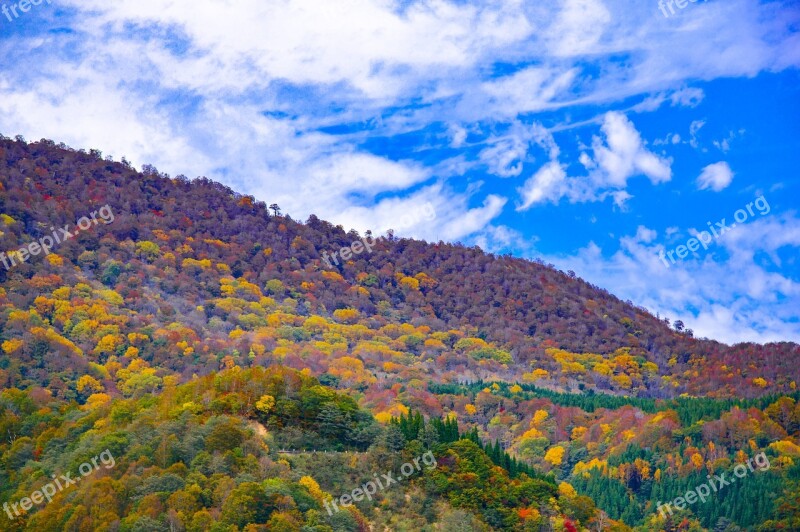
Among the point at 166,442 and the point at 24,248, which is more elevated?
the point at 24,248

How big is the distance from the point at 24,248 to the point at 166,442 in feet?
361

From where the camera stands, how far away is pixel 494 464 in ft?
296

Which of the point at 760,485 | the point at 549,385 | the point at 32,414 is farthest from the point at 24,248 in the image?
the point at 760,485

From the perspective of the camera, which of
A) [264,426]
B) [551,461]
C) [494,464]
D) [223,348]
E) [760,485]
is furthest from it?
[223,348]

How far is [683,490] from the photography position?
117562 millimetres

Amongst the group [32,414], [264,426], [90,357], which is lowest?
[264,426]

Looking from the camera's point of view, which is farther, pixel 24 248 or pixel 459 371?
pixel 459 371

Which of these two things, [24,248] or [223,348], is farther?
[24,248]

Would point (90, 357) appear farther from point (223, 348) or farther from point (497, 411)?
point (497, 411)

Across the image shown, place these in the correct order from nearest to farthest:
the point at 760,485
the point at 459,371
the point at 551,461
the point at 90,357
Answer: the point at 760,485, the point at 551,461, the point at 90,357, the point at 459,371

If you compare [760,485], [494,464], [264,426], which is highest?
[264,426]

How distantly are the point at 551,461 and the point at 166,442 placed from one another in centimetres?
6925

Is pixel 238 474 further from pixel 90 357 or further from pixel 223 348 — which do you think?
pixel 223 348

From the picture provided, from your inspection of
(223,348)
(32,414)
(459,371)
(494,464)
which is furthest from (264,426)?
(459,371)
